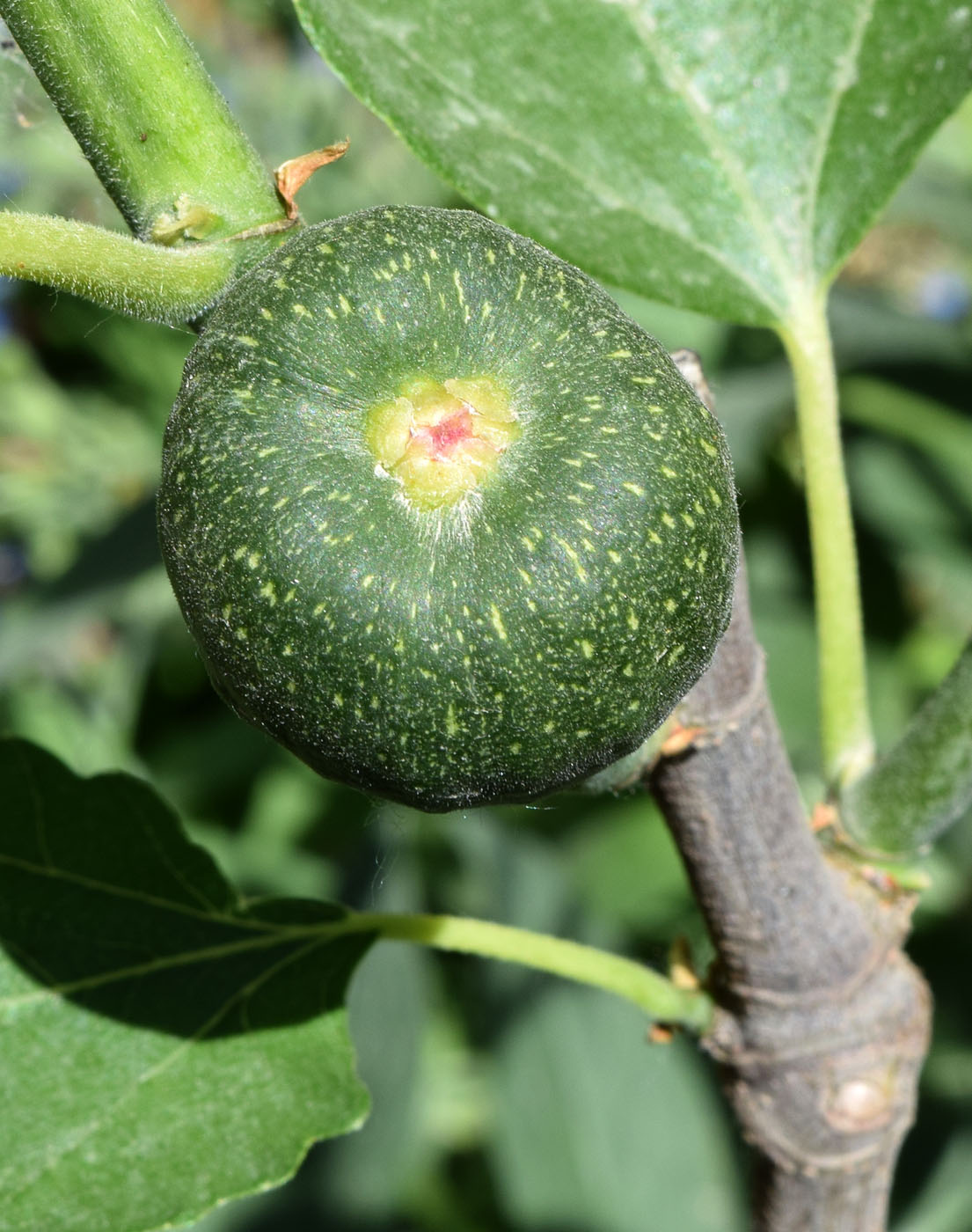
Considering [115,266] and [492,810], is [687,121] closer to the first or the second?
[115,266]

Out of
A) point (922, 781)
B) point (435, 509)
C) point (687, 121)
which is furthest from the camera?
point (687, 121)

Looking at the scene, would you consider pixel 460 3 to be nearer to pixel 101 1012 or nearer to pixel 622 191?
pixel 622 191

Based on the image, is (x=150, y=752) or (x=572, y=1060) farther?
(x=150, y=752)

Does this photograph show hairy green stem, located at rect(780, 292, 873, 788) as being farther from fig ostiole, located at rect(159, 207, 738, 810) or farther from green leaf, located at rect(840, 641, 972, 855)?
fig ostiole, located at rect(159, 207, 738, 810)

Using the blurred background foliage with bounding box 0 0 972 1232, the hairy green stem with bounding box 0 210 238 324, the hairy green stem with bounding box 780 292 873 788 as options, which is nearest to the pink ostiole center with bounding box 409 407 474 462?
the hairy green stem with bounding box 0 210 238 324

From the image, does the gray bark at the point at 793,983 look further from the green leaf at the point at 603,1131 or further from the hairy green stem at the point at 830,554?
the green leaf at the point at 603,1131

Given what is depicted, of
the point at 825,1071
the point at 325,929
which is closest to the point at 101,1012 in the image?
the point at 325,929

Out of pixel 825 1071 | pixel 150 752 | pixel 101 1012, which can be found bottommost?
pixel 150 752

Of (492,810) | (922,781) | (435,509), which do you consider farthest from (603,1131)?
(435,509)
